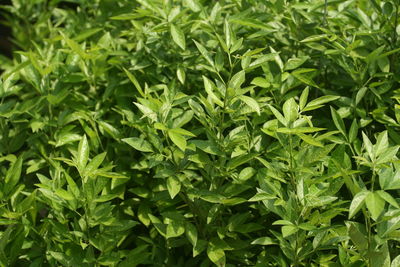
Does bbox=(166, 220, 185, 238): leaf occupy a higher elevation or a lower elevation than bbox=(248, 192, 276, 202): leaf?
lower

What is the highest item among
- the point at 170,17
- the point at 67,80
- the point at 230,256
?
the point at 170,17

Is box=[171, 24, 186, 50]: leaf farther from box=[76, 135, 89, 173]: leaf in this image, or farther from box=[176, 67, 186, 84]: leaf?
box=[76, 135, 89, 173]: leaf

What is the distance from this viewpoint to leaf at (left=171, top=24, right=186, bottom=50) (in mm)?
1957

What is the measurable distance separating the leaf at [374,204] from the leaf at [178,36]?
2.76 ft

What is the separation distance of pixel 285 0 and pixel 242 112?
576 mm

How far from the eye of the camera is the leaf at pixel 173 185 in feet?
5.48

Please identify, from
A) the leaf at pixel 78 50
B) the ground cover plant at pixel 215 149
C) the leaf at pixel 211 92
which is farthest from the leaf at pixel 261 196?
the leaf at pixel 78 50

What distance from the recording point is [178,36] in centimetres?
197

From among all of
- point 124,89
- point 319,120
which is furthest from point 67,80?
point 319,120

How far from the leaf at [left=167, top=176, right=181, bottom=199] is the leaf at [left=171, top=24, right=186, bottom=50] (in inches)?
19.1

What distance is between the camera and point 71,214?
1887 mm

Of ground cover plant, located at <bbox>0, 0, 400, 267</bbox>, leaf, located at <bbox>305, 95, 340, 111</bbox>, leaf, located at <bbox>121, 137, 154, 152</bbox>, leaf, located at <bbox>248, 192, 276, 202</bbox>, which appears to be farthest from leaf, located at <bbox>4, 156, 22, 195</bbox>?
leaf, located at <bbox>305, 95, 340, 111</bbox>

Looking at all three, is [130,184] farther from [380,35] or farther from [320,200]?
[380,35]

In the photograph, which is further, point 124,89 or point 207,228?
point 124,89
